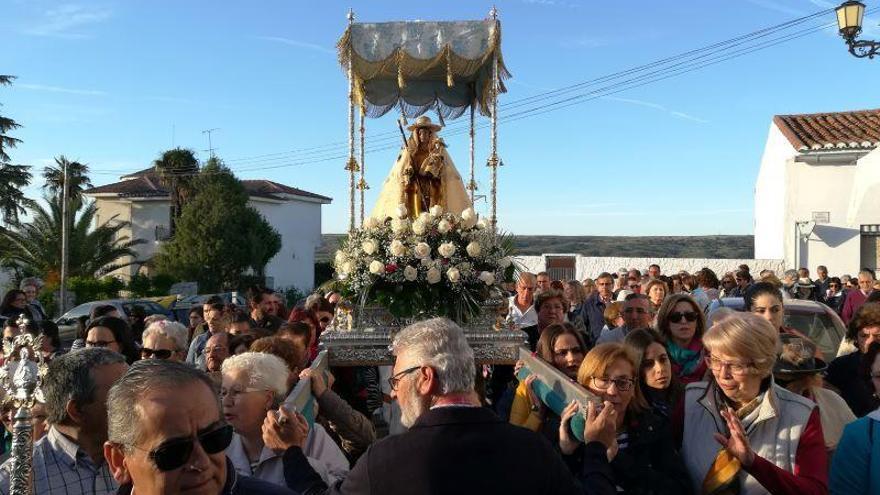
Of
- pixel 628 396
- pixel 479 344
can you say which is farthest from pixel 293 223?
pixel 628 396

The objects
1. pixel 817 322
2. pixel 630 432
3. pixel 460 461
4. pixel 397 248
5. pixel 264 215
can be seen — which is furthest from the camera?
pixel 264 215

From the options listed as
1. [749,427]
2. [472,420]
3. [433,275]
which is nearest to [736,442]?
[749,427]

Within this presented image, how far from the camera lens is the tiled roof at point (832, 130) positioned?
19219mm

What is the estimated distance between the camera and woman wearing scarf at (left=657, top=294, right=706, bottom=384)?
496cm

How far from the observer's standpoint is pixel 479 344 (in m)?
6.14

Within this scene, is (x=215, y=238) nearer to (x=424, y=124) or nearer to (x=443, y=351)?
(x=424, y=124)

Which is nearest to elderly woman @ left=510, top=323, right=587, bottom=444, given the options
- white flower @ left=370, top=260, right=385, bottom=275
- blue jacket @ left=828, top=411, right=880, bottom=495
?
blue jacket @ left=828, top=411, right=880, bottom=495

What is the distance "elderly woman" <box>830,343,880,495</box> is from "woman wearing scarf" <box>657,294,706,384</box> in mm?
2134

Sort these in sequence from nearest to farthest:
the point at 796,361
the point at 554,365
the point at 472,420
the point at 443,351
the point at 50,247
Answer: the point at 472,420 → the point at 443,351 → the point at 796,361 → the point at 554,365 → the point at 50,247

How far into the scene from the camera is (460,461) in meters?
2.21

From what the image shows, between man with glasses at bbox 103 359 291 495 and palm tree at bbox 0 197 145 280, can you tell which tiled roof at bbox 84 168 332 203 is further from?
man with glasses at bbox 103 359 291 495

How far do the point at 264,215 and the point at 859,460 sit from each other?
37.8 metres

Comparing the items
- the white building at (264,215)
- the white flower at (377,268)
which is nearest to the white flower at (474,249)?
the white flower at (377,268)

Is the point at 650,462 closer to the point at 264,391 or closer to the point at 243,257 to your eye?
the point at 264,391
